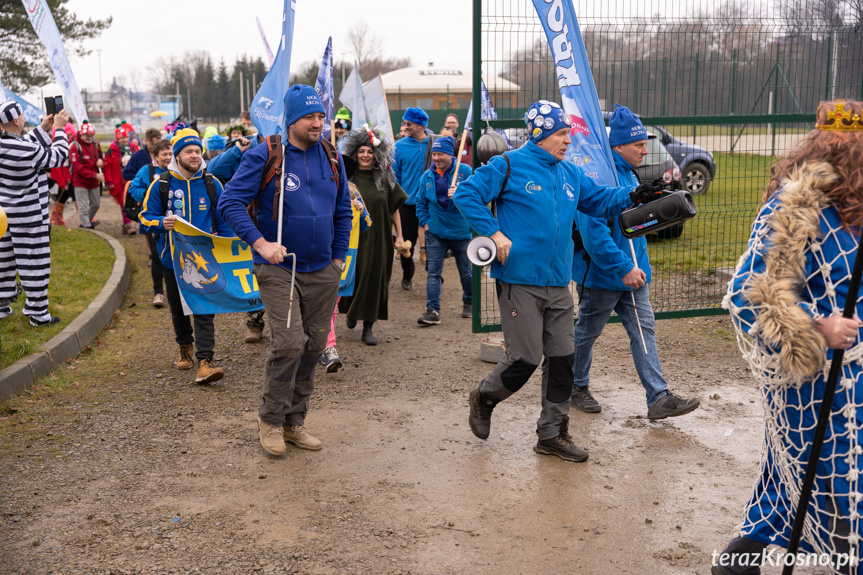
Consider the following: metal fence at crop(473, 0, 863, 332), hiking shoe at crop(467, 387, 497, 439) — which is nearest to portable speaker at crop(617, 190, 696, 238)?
hiking shoe at crop(467, 387, 497, 439)

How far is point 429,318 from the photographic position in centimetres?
852

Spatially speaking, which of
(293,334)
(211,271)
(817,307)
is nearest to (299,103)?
(293,334)

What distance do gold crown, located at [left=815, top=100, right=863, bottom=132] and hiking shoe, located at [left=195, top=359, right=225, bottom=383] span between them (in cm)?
485

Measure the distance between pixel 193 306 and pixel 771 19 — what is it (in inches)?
228

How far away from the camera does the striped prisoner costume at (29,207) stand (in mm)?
7734

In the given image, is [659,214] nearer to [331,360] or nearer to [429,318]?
[331,360]

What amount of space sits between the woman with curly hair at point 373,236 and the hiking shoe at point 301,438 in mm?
2611

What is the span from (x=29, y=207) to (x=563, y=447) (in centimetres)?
577

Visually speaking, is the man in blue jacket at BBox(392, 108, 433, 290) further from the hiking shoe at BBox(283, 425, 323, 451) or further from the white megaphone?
the white megaphone

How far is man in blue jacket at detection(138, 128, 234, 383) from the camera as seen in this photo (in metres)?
6.57

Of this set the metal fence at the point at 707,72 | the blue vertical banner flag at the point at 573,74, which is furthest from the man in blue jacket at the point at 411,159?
the blue vertical banner flag at the point at 573,74

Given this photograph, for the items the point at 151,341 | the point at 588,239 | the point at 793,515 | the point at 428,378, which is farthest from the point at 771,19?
the point at 151,341

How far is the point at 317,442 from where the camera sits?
17.0ft

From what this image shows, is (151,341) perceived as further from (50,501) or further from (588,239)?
(588,239)
